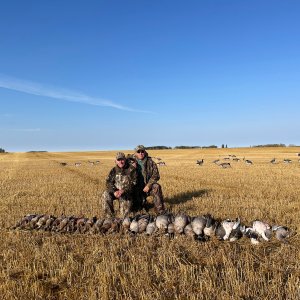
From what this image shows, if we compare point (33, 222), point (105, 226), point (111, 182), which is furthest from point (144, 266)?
point (111, 182)

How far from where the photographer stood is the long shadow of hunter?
1284cm

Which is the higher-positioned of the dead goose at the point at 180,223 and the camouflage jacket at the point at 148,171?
the camouflage jacket at the point at 148,171

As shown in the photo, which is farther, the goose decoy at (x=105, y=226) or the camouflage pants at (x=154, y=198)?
the camouflage pants at (x=154, y=198)

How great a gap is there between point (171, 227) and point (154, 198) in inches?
101

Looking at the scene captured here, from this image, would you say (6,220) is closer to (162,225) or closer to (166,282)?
(162,225)

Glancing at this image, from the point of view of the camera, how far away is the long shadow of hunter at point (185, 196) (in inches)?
506

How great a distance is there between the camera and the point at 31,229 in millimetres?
8570

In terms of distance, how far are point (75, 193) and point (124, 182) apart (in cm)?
525

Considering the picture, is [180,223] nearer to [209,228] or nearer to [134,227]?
[209,228]

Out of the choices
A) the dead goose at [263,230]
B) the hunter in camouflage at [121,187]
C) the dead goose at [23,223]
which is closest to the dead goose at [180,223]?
the dead goose at [263,230]

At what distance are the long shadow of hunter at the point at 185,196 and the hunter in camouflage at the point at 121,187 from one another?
2.86 metres

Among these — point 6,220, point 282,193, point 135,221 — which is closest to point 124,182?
point 135,221

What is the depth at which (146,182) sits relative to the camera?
10.8 metres

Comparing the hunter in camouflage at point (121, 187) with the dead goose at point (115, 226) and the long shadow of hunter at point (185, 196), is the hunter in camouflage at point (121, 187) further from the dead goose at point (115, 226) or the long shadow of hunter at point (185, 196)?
the long shadow of hunter at point (185, 196)
